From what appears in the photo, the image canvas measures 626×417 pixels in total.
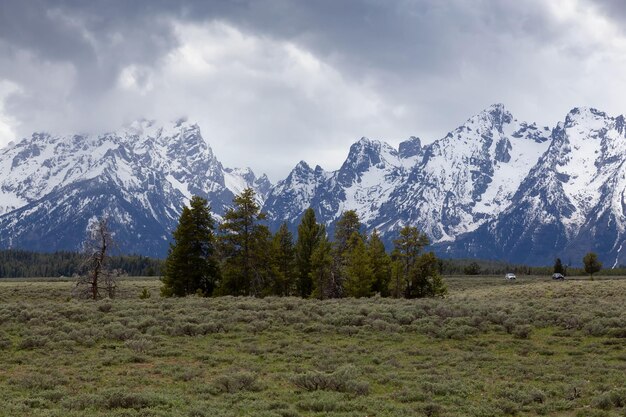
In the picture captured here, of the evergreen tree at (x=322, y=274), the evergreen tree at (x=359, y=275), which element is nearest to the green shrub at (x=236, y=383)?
the evergreen tree at (x=359, y=275)

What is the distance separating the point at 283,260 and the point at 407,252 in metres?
12.8

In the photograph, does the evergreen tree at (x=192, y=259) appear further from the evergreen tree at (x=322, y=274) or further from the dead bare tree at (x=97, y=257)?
the evergreen tree at (x=322, y=274)

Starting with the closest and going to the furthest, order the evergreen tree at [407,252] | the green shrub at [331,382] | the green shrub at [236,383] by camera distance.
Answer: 1. the green shrub at [331,382]
2. the green shrub at [236,383]
3. the evergreen tree at [407,252]

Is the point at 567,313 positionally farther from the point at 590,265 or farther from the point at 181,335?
the point at 590,265

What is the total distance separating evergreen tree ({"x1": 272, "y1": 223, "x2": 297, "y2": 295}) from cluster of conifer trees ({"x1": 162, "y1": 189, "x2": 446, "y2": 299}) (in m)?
0.10

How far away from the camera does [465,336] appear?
92.6 ft

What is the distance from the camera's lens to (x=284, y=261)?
206 ft

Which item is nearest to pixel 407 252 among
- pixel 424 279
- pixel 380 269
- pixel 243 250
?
pixel 424 279

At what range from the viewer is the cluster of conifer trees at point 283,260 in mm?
53906

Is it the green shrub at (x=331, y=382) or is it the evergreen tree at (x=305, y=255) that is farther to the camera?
the evergreen tree at (x=305, y=255)

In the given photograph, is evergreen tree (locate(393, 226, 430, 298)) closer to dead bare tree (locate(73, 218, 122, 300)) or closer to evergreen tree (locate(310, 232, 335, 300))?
evergreen tree (locate(310, 232, 335, 300))

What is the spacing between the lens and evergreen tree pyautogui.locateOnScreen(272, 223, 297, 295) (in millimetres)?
58225

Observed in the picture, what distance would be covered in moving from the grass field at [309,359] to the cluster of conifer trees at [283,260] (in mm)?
16938

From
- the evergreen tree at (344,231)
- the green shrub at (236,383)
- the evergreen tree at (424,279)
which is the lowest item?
the green shrub at (236,383)
